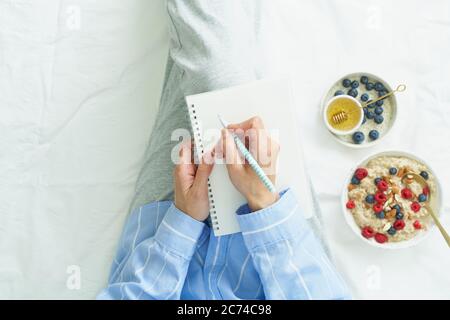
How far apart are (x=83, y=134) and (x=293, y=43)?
46 centimetres

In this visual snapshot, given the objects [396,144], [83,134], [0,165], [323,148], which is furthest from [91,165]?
[396,144]

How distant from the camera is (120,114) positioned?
2.98ft

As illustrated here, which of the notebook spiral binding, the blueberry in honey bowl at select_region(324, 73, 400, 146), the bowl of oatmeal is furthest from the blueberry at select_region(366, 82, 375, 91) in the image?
the notebook spiral binding

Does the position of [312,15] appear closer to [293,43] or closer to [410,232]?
[293,43]

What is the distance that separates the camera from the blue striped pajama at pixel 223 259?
2.28 feet

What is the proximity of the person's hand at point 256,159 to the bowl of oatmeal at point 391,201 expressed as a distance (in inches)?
8.6

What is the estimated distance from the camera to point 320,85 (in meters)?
0.92

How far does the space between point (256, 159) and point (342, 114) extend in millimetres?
272

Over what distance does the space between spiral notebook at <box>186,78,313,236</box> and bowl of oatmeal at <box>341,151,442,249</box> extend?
132mm

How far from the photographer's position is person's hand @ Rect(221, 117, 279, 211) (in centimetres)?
68

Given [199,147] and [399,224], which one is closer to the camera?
[199,147]

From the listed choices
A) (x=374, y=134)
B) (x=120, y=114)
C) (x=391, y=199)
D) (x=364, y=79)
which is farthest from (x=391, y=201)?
(x=120, y=114)

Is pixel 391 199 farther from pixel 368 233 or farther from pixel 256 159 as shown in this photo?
pixel 256 159

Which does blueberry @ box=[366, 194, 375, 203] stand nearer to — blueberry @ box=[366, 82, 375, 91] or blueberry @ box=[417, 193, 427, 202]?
blueberry @ box=[417, 193, 427, 202]
